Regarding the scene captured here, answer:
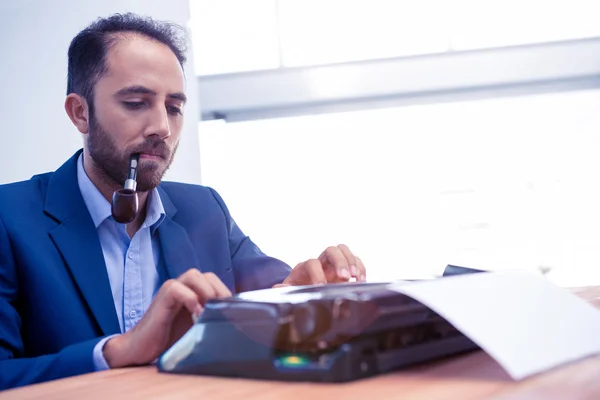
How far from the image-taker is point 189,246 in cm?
148

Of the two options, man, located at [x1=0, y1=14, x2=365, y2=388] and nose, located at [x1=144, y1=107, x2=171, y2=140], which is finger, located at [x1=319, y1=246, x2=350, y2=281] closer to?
man, located at [x1=0, y1=14, x2=365, y2=388]

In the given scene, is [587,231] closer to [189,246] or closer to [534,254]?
[534,254]

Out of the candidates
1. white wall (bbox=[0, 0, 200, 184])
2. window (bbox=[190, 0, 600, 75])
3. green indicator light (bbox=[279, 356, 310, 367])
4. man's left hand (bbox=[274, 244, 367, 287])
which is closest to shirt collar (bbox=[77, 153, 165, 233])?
man's left hand (bbox=[274, 244, 367, 287])

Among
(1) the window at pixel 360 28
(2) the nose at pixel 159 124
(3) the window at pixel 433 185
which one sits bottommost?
(3) the window at pixel 433 185

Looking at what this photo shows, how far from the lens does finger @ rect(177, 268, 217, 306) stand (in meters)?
0.74

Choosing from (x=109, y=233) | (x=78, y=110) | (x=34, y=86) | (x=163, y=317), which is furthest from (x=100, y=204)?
(x=34, y=86)

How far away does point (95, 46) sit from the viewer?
5.02ft

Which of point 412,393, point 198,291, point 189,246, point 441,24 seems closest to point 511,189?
point 441,24

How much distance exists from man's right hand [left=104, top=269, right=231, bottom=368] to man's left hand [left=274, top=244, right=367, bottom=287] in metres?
0.29

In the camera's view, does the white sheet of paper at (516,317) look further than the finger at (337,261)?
No

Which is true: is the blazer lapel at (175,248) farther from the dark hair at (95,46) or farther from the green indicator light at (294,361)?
the green indicator light at (294,361)

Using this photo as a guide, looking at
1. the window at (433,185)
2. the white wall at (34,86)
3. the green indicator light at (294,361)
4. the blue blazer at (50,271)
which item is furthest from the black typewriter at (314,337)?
the window at (433,185)

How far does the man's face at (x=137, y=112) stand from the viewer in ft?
4.66

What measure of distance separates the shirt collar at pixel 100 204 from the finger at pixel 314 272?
508 millimetres
